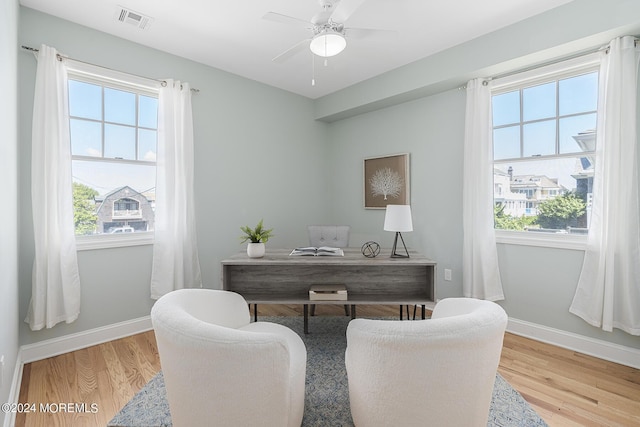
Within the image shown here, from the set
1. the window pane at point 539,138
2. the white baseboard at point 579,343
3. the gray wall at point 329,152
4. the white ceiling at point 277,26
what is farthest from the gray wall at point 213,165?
the white baseboard at point 579,343

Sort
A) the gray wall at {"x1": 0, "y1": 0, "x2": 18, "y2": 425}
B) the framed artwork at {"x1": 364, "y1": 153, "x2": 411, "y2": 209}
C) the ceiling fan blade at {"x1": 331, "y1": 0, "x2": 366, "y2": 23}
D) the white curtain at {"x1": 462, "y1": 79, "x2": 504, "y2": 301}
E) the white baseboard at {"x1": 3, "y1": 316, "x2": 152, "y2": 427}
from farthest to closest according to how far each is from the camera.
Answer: the framed artwork at {"x1": 364, "y1": 153, "x2": 411, "y2": 209} < the white curtain at {"x1": 462, "y1": 79, "x2": 504, "y2": 301} < the white baseboard at {"x1": 3, "y1": 316, "x2": 152, "y2": 427} < the ceiling fan blade at {"x1": 331, "y1": 0, "x2": 366, "y2": 23} < the gray wall at {"x1": 0, "y1": 0, "x2": 18, "y2": 425}

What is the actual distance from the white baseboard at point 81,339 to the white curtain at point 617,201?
386 centimetres

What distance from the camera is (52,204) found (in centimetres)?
234

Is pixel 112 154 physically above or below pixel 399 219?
above

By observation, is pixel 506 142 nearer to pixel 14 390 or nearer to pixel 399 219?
pixel 399 219

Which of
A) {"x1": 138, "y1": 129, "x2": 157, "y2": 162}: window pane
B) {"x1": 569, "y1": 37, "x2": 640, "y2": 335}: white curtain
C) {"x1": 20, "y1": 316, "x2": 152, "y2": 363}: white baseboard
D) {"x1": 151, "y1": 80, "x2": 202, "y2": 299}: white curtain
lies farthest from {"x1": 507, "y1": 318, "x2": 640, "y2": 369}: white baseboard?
{"x1": 138, "y1": 129, "x2": 157, "y2": 162}: window pane

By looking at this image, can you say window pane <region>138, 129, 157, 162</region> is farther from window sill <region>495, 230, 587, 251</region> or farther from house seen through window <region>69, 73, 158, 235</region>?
window sill <region>495, 230, 587, 251</region>

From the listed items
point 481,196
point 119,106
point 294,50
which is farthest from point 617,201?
point 119,106

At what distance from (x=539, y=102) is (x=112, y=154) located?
3.90m

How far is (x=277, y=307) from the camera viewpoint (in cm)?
359

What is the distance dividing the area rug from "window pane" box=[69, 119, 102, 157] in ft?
6.44

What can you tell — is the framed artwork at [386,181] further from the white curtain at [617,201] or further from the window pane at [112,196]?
the window pane at [112,196]

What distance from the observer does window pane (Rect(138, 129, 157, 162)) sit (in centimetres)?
295

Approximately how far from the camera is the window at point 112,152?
2.61m
